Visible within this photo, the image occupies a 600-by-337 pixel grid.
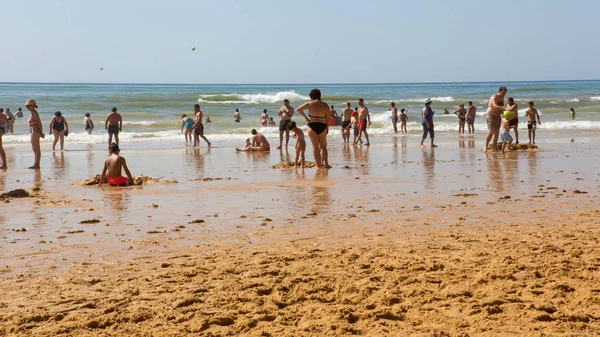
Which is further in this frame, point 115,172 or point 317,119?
point 317,119

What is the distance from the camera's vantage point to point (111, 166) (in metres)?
11.2

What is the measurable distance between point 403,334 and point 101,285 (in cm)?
218

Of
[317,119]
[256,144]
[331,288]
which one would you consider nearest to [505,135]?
[317,119]

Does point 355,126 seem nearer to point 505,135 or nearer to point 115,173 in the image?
point 505,135

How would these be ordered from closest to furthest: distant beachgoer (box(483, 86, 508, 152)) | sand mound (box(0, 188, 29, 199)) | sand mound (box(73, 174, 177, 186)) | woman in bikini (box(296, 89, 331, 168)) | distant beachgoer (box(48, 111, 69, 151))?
sand mound (box(0, 188, 29, 199)) → sand mound (box(73, 174, 177, 186)) → woman in bikini (box(296, 89, 331, 168)) → distant beachgoer (box(483, 86, 508, 152)) → distant beachgoer (box(48, 111, 69, 151))

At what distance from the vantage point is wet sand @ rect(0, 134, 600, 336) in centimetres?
405

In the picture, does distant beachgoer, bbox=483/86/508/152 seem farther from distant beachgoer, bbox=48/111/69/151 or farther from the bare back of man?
distant beachgoer, bbox=48/111/69/151

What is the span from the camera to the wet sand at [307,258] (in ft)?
13.3

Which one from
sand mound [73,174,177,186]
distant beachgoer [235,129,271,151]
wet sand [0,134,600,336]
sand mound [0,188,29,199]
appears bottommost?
wet sand [0,134,600,336]

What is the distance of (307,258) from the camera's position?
552 centimetres

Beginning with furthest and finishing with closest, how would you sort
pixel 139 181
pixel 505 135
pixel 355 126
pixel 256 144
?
pixel 355 126
pixel 256 144
pixel 505 135
pixel 139 181

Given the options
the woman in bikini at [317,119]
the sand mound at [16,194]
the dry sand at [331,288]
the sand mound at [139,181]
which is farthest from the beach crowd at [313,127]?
the dry sand at [331,288]

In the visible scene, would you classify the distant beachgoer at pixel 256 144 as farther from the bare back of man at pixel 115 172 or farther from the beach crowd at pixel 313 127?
the bare back of man at pixel 115 172

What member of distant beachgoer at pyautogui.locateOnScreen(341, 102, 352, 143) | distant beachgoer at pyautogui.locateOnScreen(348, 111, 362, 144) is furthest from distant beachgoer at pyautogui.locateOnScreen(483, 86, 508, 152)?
distant beachgoer at pyautogui.locateOnScreen(341, 102, 352, 143)
